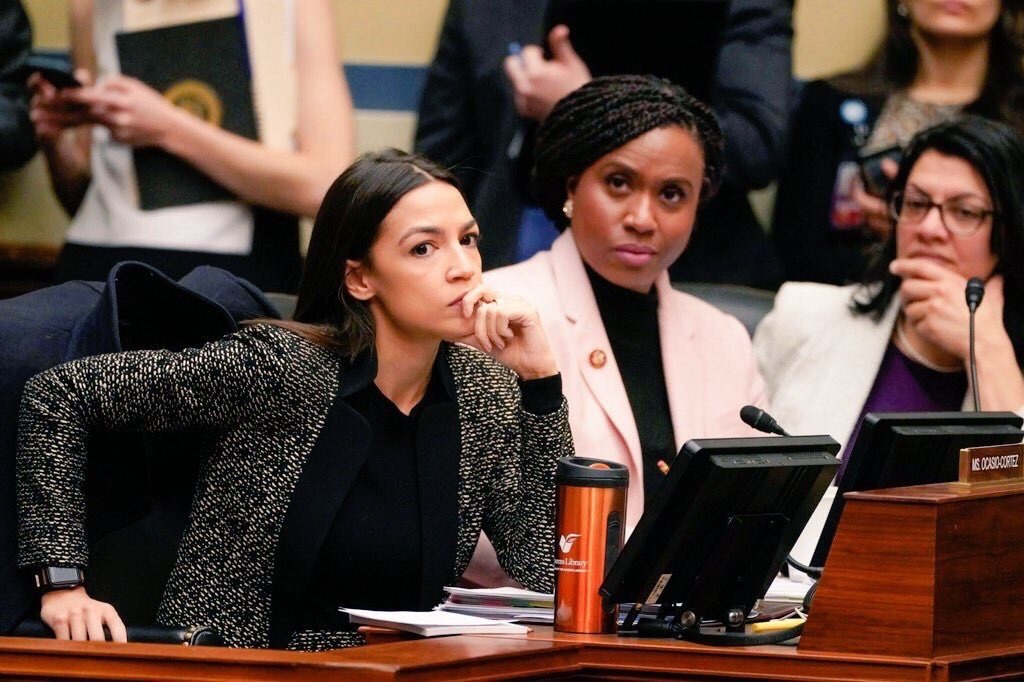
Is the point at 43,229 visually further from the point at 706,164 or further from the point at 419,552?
the point at 419,552

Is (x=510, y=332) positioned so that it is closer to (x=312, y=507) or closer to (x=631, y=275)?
(x=312, y=507)

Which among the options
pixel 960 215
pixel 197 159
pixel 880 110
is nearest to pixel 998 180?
pixel 960 215

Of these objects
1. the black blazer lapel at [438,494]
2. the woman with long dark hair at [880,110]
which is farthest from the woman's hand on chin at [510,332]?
the woman with long dark hair at [880,110]

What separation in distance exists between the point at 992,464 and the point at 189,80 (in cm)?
206

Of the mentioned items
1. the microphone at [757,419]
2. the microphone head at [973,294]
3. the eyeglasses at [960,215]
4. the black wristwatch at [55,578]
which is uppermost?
the eyeglasses at [960,215]

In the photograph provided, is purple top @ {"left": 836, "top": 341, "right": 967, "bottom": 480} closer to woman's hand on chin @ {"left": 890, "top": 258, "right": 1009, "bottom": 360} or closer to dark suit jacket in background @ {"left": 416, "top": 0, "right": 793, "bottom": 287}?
woman's hand on chin @ {"left": 890, "top": 258, "right": 1009, "bottom": 360}

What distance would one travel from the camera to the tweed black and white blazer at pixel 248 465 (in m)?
2.41

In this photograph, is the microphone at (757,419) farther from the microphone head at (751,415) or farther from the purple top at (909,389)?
the purple top at (909,389)

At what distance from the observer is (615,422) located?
10.5 ft

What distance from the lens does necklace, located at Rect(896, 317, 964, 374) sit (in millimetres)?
3502

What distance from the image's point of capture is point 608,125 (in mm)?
3355

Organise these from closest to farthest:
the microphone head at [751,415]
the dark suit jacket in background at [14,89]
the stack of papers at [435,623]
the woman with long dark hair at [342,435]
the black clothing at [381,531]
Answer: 1. the stack of papers at [435,623]
2. the microphone head at [751,415]
3. the woman with long dark hair at [342,435]
4. the black clothing at [381,531]
5. the dark suit jacket in background at [14,89]

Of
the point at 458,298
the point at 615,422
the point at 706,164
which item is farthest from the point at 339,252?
the point at 706,164

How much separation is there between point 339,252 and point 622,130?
2.82 feet
